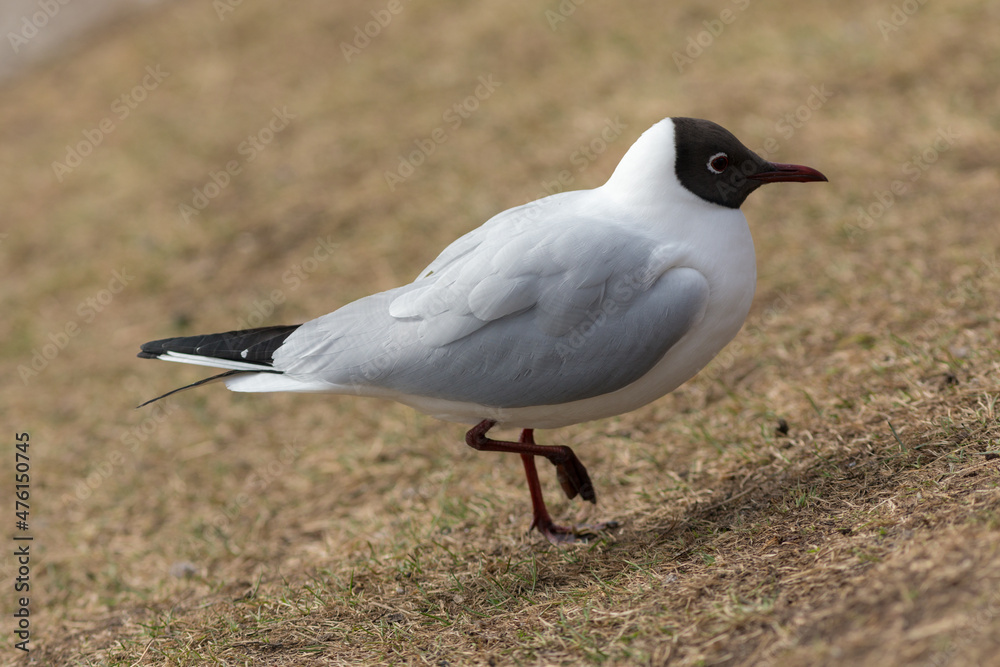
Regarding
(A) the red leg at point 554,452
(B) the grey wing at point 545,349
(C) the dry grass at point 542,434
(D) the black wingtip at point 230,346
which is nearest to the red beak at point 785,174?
(B) the grey wing at point 545,349

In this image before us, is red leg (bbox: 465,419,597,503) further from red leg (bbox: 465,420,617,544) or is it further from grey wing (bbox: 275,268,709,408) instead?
grey wing (bbox: 275,268,709,408)

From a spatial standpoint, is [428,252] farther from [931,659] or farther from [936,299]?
[931,659]

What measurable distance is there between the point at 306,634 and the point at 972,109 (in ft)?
16.9

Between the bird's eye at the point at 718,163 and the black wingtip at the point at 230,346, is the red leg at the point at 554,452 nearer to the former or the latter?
the black wingtip at the point at 230,346

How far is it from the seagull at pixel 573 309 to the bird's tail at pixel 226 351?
13 millimetres

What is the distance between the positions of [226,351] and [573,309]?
1.27m

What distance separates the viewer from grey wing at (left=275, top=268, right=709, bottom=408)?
295cm

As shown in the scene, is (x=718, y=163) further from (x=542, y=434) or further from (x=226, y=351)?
(x=542, y=434)

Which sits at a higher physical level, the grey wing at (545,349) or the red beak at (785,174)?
the red beak at (785,174)

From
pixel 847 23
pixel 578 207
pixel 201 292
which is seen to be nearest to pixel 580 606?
pixel 578 207

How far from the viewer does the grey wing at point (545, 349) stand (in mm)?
2947

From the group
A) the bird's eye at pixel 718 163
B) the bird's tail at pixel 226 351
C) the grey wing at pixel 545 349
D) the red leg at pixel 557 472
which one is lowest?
the red leg at pixel 557 472

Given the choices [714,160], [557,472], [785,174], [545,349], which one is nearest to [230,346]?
[545,349]

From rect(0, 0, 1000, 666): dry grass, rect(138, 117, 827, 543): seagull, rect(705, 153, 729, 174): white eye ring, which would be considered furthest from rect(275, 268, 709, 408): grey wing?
A: rect(0, 0, 1000, 666): dry grass
